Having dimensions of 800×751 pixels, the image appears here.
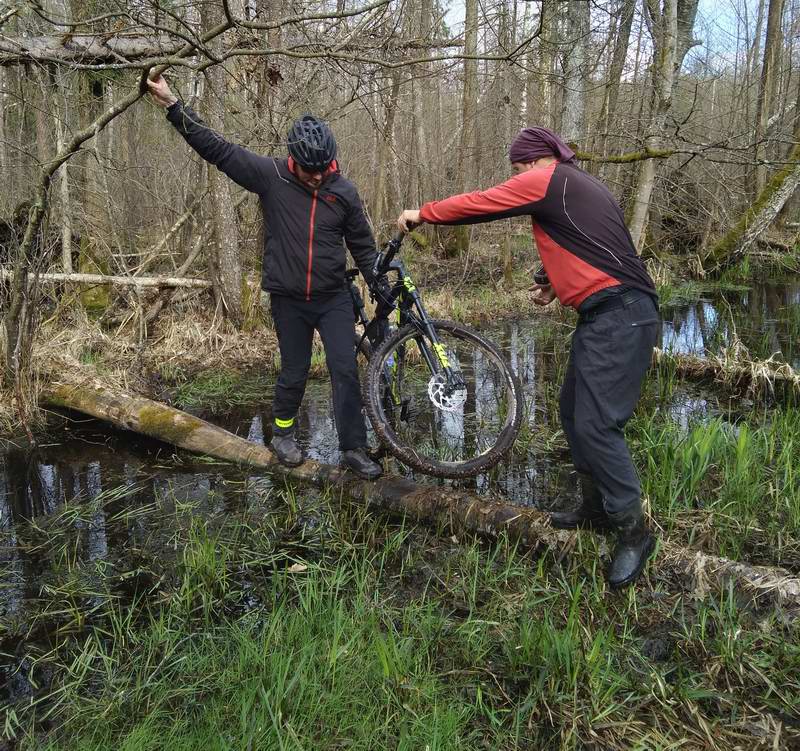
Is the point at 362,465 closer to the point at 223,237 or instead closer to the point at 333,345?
the point at 333,345

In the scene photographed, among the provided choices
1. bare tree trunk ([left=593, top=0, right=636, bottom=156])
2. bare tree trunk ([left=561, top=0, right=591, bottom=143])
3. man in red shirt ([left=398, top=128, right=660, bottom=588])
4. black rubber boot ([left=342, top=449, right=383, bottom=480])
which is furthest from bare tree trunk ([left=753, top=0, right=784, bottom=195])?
black rubber boot ([left=342, top=449, right=383, bottom=480])

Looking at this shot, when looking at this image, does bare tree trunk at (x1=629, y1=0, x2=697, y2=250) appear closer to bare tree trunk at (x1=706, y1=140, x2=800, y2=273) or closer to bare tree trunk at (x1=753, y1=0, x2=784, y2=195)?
bare tree trunk at (x1=706, y1=140, x2=800, y2=273)

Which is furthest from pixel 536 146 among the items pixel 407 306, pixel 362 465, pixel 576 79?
pixel 576 79

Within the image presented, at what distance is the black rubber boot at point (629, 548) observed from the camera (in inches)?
112

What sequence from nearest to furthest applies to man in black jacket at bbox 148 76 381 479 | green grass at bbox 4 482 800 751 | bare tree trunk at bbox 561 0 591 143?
green grass at bbox 4 482 800 751 → man in black jacket at bbox 148 76 381 479 → bare tree trunk at bbox 561 0 591 143

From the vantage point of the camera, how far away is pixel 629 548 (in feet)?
9.49

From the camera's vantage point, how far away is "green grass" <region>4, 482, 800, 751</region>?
2.10m

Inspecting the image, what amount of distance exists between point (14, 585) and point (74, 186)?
6.62m

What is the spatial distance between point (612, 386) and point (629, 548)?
0.73 meters

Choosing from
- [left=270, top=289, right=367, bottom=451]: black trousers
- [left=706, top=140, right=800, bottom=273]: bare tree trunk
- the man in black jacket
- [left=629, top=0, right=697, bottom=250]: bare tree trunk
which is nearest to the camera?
the man in black jacket

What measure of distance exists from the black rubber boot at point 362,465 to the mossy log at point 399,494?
48mm

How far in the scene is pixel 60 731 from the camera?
7.16 feet

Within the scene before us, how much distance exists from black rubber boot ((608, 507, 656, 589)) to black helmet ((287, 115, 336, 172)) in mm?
2404

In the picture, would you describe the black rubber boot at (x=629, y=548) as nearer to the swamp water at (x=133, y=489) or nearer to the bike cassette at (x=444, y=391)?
the swamp water at (x=133, y=489)
